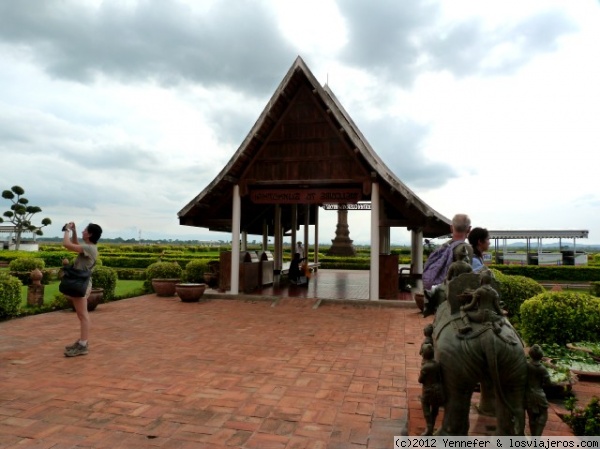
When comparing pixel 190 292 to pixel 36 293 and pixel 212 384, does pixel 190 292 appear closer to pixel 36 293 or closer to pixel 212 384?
pixel 36 293

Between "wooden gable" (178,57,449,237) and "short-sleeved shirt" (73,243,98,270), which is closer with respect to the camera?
"short-sleeved shirt" (73,243,98,270)

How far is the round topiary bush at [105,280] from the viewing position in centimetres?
1117

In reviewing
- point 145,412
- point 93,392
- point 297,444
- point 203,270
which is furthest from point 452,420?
point 203,270

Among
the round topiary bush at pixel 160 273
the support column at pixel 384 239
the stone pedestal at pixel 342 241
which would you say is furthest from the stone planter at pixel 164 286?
the stone pedestal at pixel 342 241

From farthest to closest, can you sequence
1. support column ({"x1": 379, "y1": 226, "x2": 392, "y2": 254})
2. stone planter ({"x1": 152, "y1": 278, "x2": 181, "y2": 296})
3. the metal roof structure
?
the metal roof structure → support column ({"x1": 379, "y1": 226, "x2": 392, "y2": 254}) → stone planter ({"x1": 152, "y1": 278, "x2": 181, "y2": 296})

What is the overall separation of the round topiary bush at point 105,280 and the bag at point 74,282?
581 centimetres

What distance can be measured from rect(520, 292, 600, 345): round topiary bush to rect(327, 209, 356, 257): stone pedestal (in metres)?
27.6

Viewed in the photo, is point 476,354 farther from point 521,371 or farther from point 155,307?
point 155,307

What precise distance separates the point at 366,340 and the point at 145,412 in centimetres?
408

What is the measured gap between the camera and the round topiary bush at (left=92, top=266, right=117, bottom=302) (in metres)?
11.2

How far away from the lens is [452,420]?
2.66m

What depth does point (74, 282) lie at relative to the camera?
5.76 m

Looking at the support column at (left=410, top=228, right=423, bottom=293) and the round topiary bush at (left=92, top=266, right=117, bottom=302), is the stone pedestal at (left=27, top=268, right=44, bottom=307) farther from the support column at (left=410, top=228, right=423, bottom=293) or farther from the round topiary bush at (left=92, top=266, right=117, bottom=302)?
the support column at (left=410, top=228, right=423, bottom=293)

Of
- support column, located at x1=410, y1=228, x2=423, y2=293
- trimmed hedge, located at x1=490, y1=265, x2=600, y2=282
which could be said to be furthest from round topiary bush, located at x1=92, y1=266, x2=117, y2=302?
trimmed hedge, located at x1=490, y1=265, x2=600, y2=282
